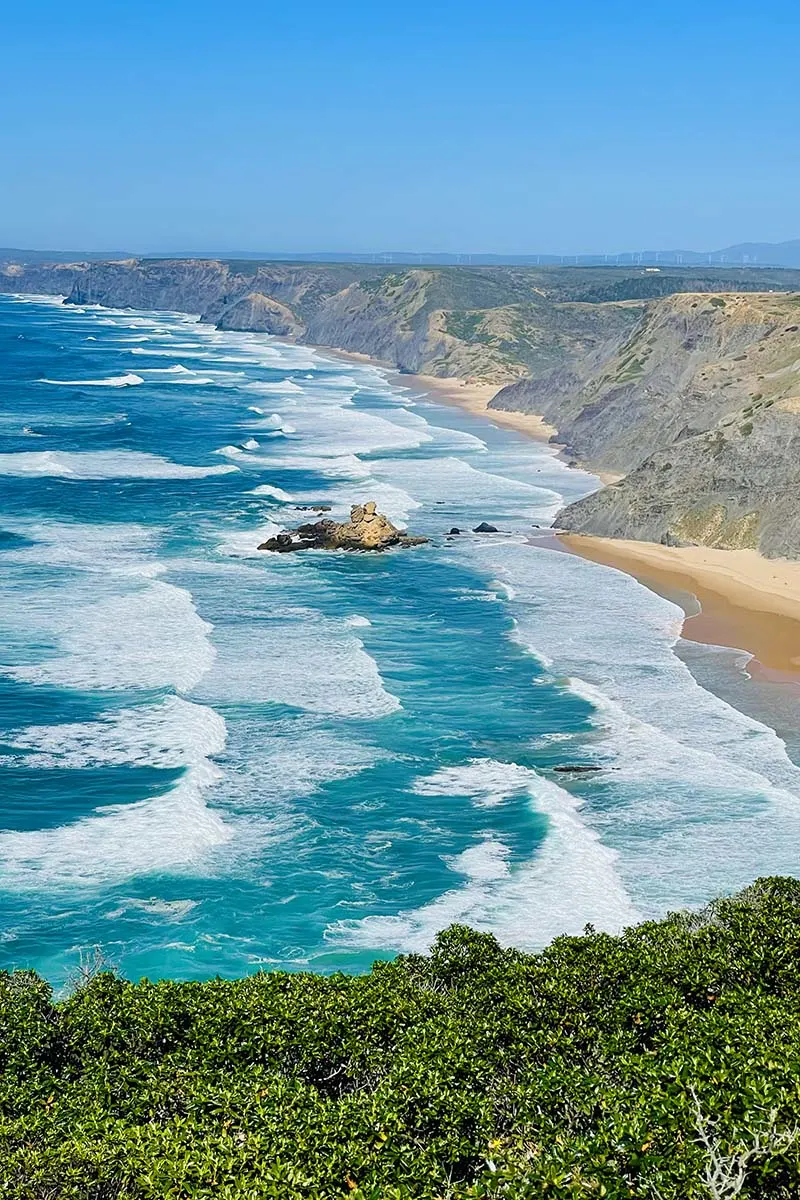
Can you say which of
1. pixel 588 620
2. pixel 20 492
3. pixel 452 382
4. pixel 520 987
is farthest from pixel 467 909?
pixel 452 382

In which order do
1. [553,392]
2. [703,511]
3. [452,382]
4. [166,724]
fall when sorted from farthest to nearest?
1. [452,382]
2. [553,392]
3. [703,511]
4. [166,724]

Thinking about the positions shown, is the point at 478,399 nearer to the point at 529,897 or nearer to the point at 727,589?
the point at 727,589


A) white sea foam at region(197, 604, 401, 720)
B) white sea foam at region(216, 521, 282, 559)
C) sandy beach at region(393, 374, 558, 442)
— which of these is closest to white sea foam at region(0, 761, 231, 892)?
white sea foam at region(197, 604, 401, 720)

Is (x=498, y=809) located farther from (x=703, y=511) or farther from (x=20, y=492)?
(x=20, y=492)

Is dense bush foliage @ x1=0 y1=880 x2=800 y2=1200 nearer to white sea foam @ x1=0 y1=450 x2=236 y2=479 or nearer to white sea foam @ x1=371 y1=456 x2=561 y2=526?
white sea foam @ x1=371 y1=456 x2=561 y2=526

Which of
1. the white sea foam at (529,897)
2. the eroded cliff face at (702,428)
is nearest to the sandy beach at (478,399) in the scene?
the eroded cliff face at (702,428)

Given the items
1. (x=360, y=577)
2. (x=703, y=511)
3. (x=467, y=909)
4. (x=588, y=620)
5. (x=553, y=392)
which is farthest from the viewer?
(x=553, y=392)

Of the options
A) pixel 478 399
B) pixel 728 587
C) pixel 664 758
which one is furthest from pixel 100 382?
pixel 664 758
